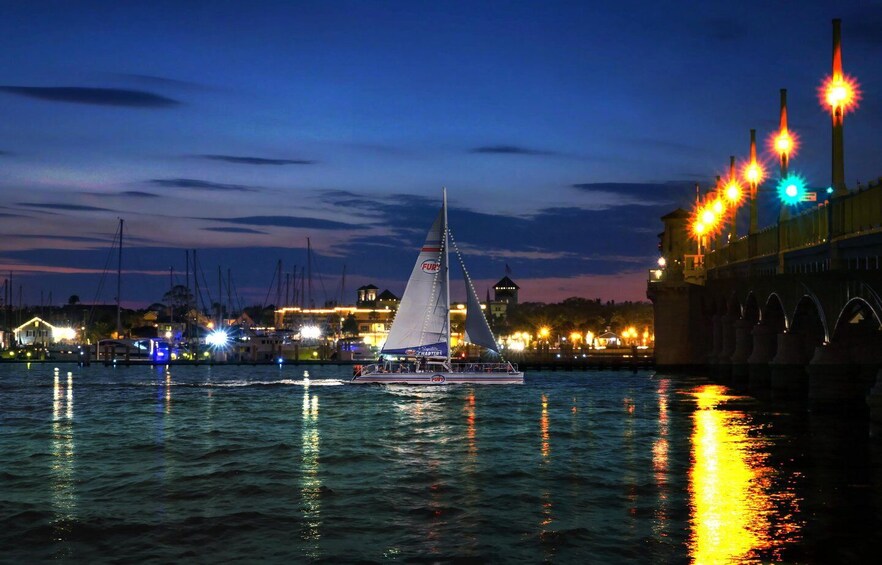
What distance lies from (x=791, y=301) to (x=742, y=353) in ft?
100.0

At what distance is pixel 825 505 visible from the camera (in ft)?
111

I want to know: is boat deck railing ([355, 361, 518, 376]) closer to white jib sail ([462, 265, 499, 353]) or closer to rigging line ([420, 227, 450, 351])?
white jib sail ([462, 265, 499, 353])

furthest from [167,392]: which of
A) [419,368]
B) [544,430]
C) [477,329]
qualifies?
[544,430]

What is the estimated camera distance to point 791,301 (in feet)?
234

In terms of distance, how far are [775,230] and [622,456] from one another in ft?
112

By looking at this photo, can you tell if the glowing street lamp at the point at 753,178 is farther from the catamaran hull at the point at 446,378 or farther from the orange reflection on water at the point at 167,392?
the orange reflection on water at the point at 167,392

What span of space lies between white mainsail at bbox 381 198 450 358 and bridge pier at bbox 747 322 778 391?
26.9 meters

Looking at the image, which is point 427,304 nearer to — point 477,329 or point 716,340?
point 477,329

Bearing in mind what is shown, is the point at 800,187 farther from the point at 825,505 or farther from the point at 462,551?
the point at 462,551

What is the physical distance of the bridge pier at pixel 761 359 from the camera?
9000 cm

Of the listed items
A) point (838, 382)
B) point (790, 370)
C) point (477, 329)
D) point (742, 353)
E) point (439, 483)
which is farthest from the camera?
point (742, 353)

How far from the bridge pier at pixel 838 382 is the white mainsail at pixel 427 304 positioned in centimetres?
4162

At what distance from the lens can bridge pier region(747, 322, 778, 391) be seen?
90.0 m

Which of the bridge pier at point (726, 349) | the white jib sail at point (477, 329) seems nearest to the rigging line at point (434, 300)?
the white jib sail at point (477, 329)
